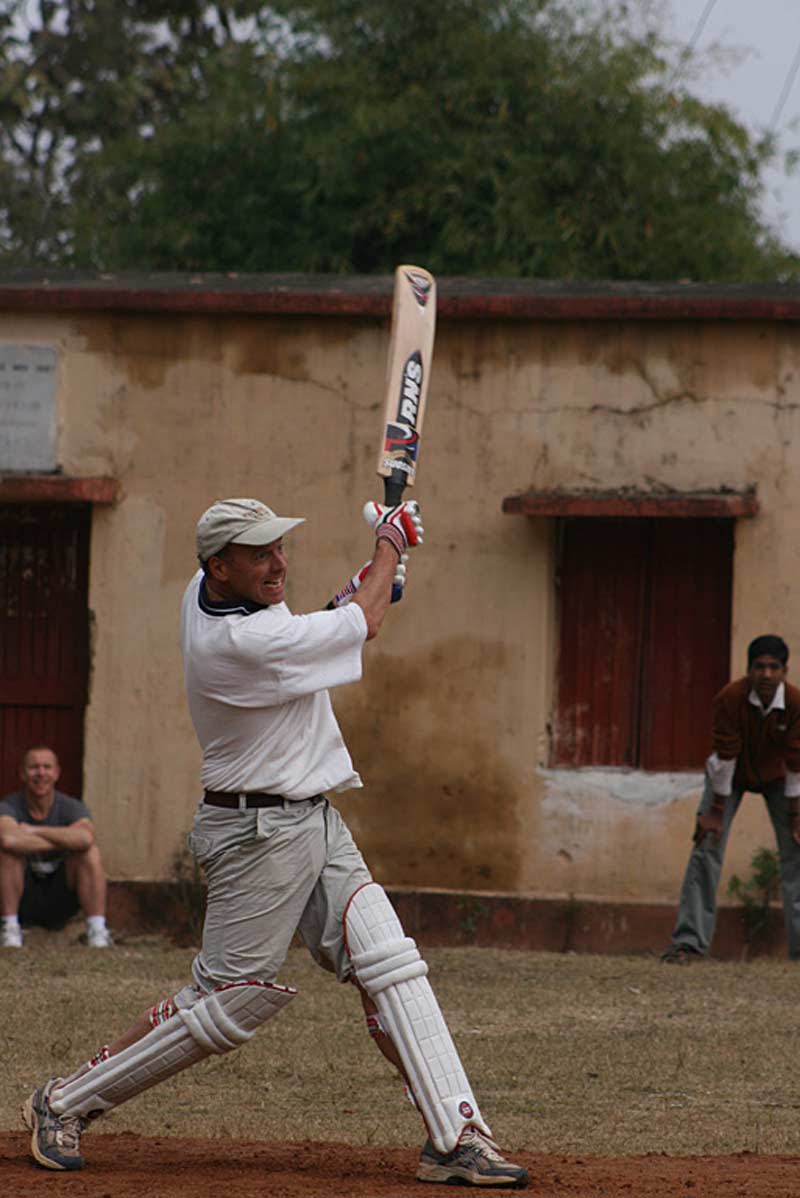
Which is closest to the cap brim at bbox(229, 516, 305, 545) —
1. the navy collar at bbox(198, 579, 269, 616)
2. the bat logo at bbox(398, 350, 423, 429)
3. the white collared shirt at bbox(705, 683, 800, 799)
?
the navy collar at bbox(198, 579, 269, 616)

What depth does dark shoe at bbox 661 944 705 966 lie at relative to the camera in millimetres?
10930

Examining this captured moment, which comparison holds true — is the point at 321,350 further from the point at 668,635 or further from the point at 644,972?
the point at 644,972

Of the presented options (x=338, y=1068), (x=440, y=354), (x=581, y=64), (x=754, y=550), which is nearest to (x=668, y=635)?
(x=754, y=550)

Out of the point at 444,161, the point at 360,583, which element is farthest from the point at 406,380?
the point at 444,161

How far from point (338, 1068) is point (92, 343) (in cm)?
591

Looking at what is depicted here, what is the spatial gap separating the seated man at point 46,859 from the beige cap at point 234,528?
604 cm

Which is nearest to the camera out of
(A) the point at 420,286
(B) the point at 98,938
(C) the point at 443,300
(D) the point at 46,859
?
(A) the point at 420,286

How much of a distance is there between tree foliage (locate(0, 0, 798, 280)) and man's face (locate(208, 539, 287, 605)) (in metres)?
14.7

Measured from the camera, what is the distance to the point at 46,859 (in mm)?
11609

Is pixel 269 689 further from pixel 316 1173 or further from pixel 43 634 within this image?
pixel 43 634

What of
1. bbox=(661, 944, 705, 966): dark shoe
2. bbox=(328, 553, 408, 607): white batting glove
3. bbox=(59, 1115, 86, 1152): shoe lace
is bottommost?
bbox=(661, 944, 705, 966): dark shoe

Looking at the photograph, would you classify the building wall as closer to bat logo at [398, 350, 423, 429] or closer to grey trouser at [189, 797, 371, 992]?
bat logo at [398, 350, 423, 429]

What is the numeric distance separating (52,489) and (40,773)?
1775mm

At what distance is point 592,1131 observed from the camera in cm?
670
